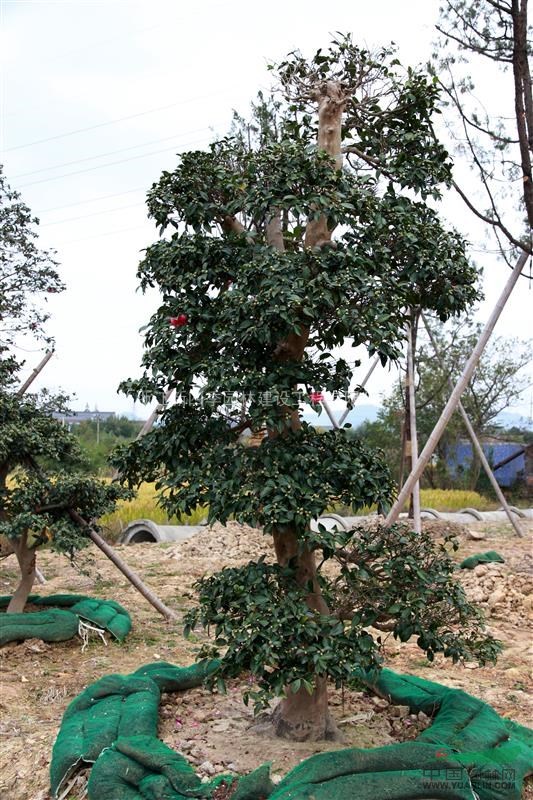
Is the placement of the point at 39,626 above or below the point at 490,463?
below

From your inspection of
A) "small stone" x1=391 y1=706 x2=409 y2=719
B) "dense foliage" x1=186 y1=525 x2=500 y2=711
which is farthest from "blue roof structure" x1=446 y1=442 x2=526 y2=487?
"dense foliage" x1=186 y1=525 x2=500 y2=711

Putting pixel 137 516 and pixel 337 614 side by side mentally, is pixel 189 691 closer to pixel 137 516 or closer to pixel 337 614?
pixel 337 614

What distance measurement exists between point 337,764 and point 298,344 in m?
1.85

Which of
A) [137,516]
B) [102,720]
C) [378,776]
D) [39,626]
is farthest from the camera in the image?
[137,516]

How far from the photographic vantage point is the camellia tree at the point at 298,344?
3.49 metres

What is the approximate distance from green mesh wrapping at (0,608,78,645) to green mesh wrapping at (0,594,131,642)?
1 centimetres

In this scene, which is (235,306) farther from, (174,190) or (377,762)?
(377,762)

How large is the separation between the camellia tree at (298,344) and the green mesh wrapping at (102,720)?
0.62 m

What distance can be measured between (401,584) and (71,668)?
2.89m

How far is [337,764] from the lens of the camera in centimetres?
334

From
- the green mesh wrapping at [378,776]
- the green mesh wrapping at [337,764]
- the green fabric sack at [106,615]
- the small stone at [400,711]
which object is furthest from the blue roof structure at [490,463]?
the green mesh wrapping at [378,776]

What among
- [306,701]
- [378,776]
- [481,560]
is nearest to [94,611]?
[306,701]

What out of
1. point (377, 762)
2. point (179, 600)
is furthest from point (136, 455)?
point (179, 600)

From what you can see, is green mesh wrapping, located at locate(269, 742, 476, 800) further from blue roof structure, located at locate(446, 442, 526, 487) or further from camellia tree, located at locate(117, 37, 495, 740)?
blue roof structure, located at locate(446, 442, 526, 487)
